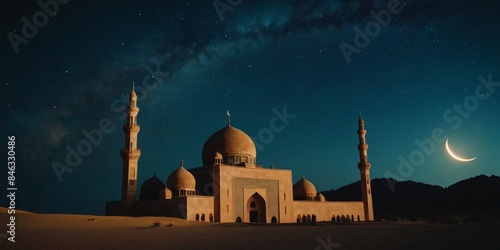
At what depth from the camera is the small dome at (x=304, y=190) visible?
117 ft

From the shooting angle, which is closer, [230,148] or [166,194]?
[166,194]

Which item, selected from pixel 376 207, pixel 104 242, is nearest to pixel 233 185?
pixel 104 242

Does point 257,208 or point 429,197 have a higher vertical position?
point 429,197

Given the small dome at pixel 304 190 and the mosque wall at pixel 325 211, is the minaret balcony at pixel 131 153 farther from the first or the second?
the small dome at pixel 304 190

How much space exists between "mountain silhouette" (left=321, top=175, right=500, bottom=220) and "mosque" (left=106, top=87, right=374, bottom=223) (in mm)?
24910

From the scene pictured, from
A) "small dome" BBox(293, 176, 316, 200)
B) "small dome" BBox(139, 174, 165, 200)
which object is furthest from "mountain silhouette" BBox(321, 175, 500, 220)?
"small dome" BBox(139, 174, 165, 200)

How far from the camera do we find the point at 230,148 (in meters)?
31.5

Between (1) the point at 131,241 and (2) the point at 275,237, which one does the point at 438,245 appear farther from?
(1) the point at 131,241

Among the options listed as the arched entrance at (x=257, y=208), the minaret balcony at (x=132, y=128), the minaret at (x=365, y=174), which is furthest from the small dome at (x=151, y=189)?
the minaret at (x=365, y=174)

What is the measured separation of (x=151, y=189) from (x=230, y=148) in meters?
6.39

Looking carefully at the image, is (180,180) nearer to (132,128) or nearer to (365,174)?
(132,128)

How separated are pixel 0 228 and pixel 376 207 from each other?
63.3 metres

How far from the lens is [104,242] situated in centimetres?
1099

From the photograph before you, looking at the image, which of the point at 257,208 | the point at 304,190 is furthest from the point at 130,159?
the point at 304,190
